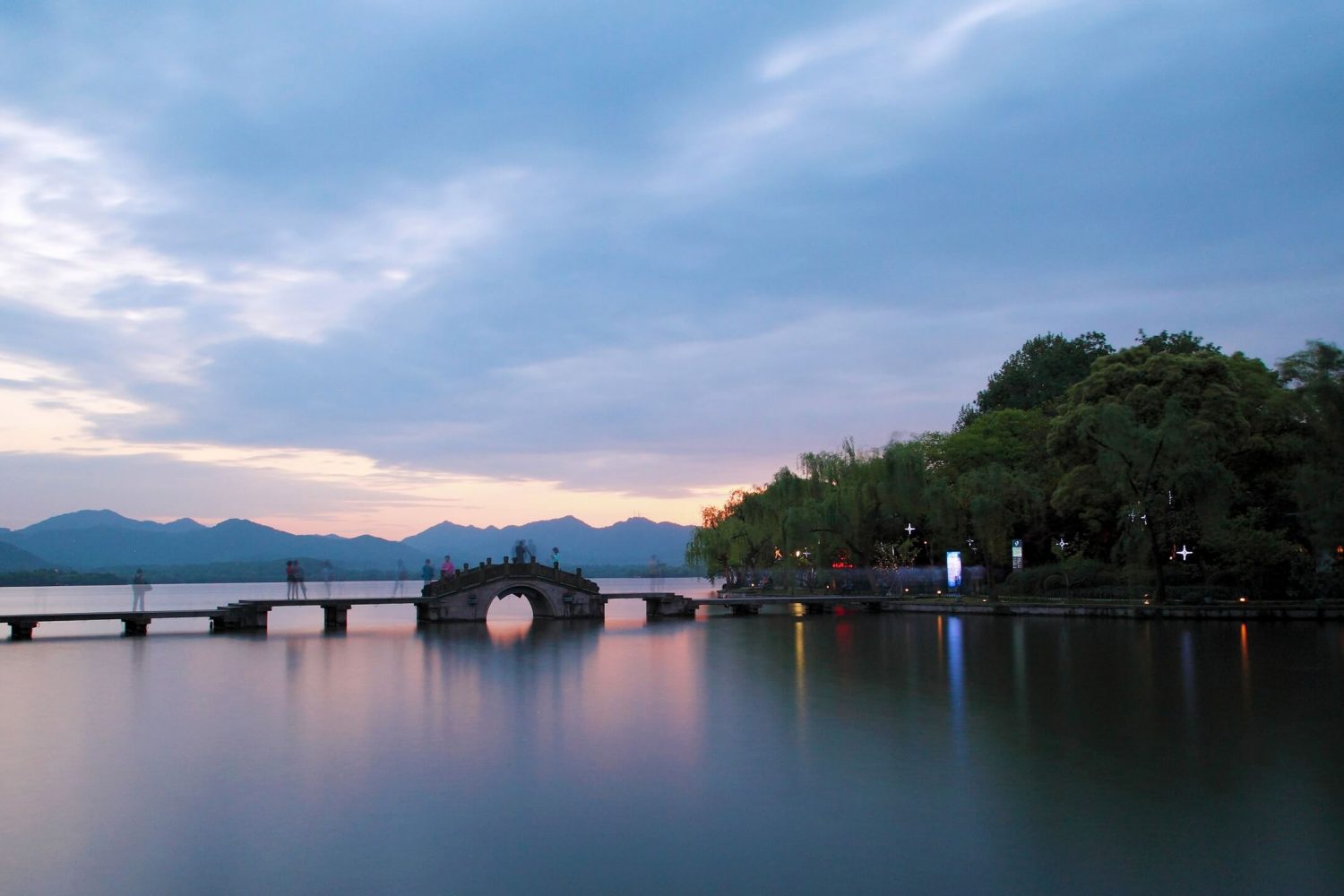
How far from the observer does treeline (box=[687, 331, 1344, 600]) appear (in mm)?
36625

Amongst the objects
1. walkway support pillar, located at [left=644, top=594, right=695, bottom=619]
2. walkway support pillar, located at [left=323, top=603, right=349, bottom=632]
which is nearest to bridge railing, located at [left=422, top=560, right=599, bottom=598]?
walkway support pillar, located at [left=323, top=603, right=349, bottom=632]

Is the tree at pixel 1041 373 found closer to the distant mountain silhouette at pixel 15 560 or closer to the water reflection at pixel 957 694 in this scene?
the water reflection at pixel 957 694

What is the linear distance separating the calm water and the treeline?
13779 millimetres

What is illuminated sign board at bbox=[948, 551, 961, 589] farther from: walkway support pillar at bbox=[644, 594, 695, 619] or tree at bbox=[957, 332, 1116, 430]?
tree at bbox=[957, 332, 1116, 430]

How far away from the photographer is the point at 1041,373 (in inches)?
2852

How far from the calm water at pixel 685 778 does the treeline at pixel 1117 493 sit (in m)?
13.8

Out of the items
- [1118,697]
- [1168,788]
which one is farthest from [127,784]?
[1118,697]

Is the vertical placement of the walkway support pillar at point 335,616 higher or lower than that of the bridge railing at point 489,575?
lower

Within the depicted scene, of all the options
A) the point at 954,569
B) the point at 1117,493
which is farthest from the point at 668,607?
the point at 1117,493

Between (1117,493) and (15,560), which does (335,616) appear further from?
(15,560)

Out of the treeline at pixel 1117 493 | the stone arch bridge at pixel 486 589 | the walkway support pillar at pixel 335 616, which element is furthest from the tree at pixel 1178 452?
the walkway support pillar at pixel 335 616

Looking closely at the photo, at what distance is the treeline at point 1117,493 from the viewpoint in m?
36.6

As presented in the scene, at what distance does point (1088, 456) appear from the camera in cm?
4372

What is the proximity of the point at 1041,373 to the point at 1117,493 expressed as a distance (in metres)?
32.6
